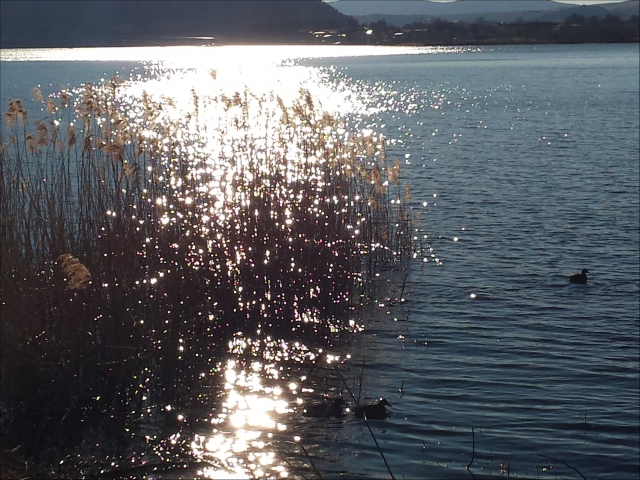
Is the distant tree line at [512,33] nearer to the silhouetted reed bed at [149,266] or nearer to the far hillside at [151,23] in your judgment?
the far hillside at [151,23]

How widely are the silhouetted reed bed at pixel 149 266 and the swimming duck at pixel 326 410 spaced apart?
1.07 m

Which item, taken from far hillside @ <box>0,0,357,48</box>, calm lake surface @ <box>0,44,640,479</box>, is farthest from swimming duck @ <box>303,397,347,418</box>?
far hillside @ <box>0,0,357,48</box>

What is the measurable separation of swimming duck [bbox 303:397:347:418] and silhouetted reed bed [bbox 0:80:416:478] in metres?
1.07

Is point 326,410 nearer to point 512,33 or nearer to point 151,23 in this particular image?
point 512,33

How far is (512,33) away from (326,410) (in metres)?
116

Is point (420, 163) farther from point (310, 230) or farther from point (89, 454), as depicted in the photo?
point (89, 454)

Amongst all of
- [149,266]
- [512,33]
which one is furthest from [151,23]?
[149,266]

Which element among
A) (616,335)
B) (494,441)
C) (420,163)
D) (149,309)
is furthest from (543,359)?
(420,163)

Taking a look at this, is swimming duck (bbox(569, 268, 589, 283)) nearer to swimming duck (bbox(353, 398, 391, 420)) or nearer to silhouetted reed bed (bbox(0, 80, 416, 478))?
silhouetted reed bed (bbox(0, 80, 416, 478))

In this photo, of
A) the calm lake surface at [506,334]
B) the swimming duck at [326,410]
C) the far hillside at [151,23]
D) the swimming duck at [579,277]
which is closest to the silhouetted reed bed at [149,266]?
the calm lake surface at [506,334]

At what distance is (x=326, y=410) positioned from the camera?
724 centimetres

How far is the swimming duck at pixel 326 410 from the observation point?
7.21m

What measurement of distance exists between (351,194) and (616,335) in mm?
4306

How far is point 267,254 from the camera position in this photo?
31.9 feet
